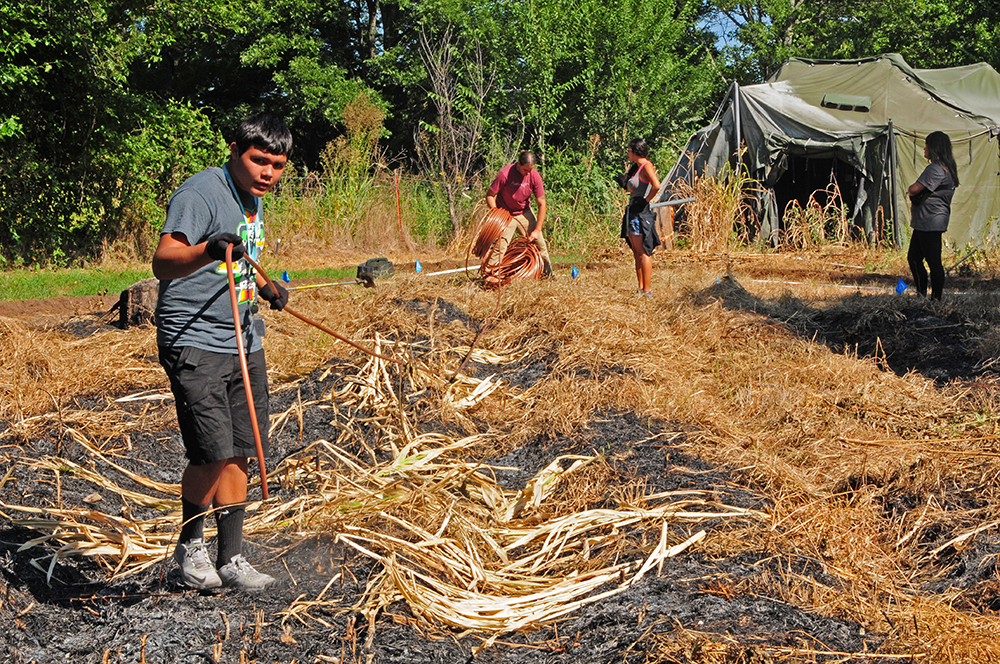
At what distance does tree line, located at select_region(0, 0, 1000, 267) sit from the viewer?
12.8 metres

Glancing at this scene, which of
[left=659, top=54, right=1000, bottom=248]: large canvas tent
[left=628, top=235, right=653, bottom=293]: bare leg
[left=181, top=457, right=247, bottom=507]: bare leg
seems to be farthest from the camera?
[left=659, top=54, right=1000, bottom=248]: large canvas tent

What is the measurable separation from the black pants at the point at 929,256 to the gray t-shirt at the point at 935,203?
0.08m

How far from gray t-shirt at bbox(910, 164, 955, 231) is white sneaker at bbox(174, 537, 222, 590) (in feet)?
22.2

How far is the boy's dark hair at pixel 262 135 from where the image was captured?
3006mm

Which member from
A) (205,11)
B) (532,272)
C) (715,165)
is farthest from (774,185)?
(205,11)

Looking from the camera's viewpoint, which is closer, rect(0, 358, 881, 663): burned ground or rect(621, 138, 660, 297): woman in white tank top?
rect(0, 358, 881, 663): burned ground

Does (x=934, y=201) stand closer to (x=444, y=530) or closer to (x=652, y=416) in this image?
(x=652, y=416)

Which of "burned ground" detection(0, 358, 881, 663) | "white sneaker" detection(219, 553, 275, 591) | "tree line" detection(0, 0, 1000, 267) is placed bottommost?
"burned ground" detection(0, 358, 881, 663)

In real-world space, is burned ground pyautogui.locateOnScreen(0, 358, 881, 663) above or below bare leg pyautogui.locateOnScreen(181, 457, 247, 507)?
below

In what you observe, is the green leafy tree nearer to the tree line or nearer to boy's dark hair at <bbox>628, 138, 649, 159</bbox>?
the tree line

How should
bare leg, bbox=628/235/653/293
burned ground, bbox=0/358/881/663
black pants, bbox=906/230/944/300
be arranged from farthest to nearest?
bare leg, bbox=628/235/653/293, black pants, bbox=906/230/944/300, burned ground, bbox=0/358/881/663

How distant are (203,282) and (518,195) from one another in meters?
6.49

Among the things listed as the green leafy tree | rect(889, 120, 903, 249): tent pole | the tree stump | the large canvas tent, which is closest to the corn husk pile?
the tree stump

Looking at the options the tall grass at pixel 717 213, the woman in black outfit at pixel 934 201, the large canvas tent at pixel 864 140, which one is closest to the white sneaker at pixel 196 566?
the woman in black outfit at pixel 934 201
